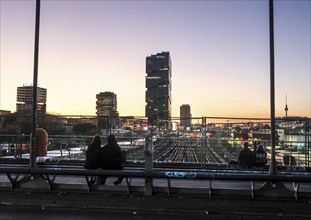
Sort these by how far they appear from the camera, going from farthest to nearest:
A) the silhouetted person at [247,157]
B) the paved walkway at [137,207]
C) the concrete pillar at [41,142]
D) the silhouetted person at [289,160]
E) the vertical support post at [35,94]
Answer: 1. the silhouetted person at [289,160]
2. the silhouetted person at [247,157]
3. the concrete pillar at [41,142]
4. the vertical support post at [35,94]
5. the paved walkway at [137,207]

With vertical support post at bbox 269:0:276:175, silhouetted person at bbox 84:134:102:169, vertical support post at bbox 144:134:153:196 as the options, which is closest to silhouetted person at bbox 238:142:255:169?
vertical support post at bbox 269:0:276:175

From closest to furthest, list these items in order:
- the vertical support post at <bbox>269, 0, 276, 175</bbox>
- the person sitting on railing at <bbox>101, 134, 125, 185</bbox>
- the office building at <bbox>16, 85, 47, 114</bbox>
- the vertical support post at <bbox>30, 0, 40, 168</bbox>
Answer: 1. the vertical support post at <bbox>269, 0, 276, 175</bbox>
2. the vertical support post at <bbox>30, 0, 40, 168</bbox>
3. the person sitting on railing at <bbox>101, 134, 125, 185</bbox>
4. the office building at <bbox>16, 85, 47, 114</bbox>

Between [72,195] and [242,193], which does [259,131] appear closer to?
[242,193]

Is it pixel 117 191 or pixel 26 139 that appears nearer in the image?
pixel 117 191

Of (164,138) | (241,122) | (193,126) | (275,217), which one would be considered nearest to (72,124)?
(164,138)

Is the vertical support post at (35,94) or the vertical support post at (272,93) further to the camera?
the vertical support post at (35,94)

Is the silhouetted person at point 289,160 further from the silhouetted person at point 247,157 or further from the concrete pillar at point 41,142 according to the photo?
the concrete pillar at point 41,142

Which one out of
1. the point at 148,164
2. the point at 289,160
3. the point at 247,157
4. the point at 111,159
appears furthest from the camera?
the point at 289,160

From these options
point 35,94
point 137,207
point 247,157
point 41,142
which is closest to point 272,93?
point 137,207

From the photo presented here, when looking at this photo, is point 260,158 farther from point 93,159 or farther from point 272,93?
point 93,159

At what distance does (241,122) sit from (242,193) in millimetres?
5900

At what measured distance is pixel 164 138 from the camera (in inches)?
575

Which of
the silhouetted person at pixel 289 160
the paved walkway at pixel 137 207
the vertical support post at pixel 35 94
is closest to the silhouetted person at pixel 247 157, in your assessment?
the silhouetted person at pixel 289 160

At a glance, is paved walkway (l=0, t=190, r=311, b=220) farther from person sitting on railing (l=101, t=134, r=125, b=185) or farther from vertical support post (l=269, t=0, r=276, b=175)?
person sitting on railing (l=101, t=134, r=125, b=185)
